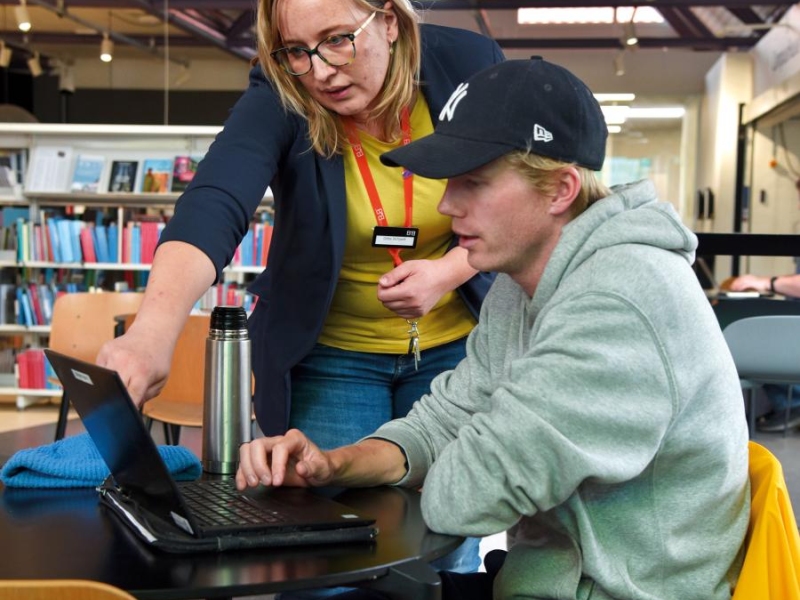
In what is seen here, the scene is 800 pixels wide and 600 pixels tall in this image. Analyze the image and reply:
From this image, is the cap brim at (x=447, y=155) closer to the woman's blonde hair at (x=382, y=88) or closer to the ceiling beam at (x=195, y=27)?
the woman's blonde hair at (x=382, y=88)

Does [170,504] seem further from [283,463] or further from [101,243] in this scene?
[101,243]

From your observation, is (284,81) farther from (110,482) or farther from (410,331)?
(110,482)

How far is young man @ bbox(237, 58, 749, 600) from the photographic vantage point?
1000mm

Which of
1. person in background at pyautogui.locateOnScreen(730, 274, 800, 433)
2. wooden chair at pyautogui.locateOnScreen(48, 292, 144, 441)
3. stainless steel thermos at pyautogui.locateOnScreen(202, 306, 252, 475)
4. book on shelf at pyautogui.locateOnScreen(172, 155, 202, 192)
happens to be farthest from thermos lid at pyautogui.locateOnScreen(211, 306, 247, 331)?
book on shelf at pyautogui.locateOnScreen(172, 155, 202, 192)

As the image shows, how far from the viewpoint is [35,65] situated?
958cm

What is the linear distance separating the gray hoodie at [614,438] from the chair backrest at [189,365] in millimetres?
2885

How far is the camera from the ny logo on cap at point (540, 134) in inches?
44.7

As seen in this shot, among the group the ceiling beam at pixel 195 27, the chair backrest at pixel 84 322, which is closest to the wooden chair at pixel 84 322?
the chair backrest at pixel 84 322

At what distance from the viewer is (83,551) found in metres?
0.98

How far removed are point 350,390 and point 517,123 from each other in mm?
694

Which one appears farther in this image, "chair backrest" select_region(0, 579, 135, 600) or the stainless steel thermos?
the stainless steel thermos

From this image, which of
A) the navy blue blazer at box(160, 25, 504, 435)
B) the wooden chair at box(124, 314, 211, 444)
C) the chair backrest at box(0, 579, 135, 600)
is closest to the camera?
the chair backrest at box(0, 579, 135, 600)

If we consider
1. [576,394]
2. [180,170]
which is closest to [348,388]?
[576,394]

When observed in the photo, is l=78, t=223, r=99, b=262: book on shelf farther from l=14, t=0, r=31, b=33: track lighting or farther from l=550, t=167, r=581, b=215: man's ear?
l=550, t=167, r=581, b=215: man's ear
